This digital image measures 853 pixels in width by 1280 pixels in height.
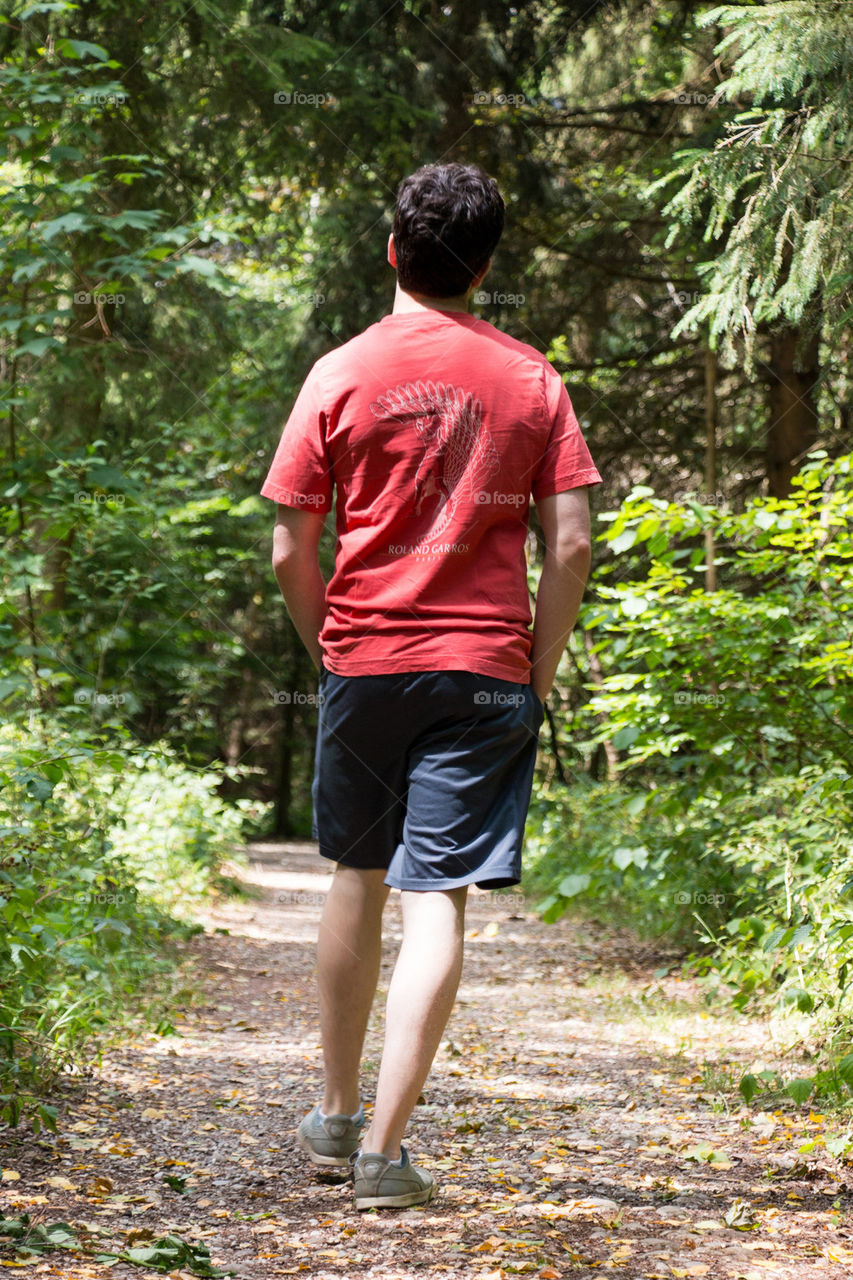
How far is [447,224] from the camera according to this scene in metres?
2.25

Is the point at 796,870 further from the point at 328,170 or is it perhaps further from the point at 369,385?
the point at 328,170

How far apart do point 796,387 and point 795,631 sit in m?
3.62

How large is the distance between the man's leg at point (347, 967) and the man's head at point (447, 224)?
1.25 m

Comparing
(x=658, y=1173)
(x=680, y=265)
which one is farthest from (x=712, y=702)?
(x=680, y=265)

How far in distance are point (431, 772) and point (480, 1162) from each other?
3.20 feet

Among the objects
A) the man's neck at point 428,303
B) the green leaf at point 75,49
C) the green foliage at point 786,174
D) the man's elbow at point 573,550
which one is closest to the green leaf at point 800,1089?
the man's elbow at point 573,550

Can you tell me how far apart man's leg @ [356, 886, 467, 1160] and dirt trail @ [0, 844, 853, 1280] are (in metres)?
0.19

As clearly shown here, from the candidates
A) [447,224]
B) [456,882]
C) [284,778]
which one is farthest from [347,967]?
[284,778]

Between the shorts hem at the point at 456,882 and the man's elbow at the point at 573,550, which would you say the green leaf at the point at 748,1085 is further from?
the man's elbow at the point at 573,550

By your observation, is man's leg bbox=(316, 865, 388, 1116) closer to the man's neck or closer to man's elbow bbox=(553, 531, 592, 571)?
man's elbow bbox=(553, 531, 592, 571)

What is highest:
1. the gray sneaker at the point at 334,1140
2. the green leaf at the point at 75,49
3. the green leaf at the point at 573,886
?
the green leaf at the point at 75,49

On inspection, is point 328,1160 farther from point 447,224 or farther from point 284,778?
point 284,778

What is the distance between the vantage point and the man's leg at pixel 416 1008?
211 cm

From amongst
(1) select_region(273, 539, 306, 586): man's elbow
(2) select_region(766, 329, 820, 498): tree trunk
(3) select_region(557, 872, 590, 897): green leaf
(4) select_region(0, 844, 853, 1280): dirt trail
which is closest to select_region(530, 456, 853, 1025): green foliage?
(3) select_region(557, 872, 590, 897): green leaf
